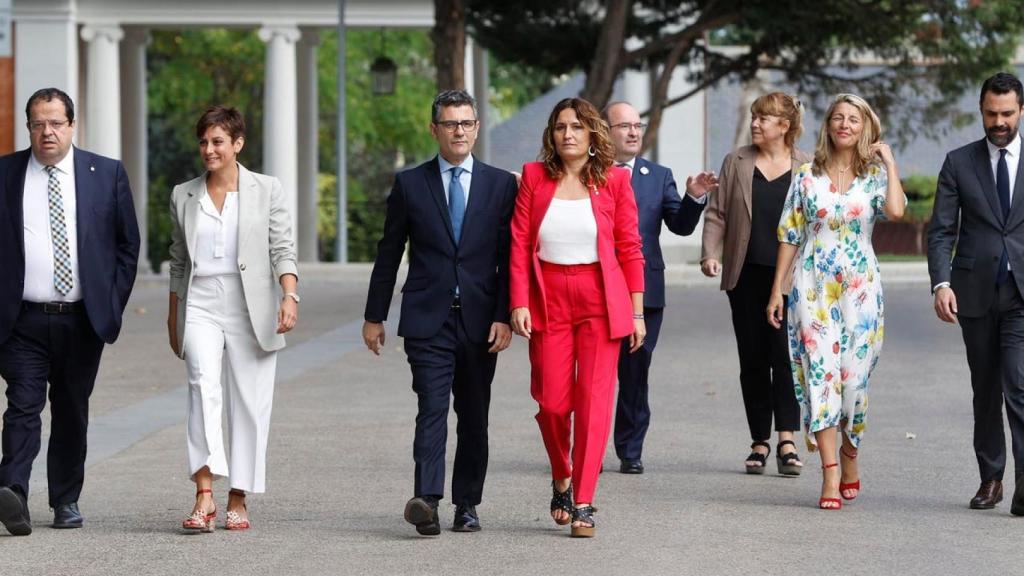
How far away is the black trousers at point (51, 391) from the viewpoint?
852 cm

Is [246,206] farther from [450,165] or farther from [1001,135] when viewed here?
[1001,135]

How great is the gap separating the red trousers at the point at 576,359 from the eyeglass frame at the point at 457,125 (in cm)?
65

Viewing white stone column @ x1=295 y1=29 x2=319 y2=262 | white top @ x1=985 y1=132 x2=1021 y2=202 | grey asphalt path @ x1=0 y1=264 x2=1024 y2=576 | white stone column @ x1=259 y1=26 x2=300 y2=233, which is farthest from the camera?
white stone column @ x1=295 y1=29 x2=319 y2=262

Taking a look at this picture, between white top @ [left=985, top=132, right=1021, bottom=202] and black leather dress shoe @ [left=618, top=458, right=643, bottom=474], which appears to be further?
black leather dress shoe @ [left=618, top=458, right=643, bottom=474]

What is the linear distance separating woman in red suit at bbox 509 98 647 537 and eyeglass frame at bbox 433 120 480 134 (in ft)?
1.00

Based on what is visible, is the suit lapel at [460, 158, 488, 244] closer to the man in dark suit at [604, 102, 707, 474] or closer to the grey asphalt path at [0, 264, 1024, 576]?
the grey asphalt path at [0, 264, 1024, 576]

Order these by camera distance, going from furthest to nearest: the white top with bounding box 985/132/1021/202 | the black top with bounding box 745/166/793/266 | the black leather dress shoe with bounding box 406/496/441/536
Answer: the black top with bounding box 745/166/793/266
the white top with bounding box 985/132/1021/202
the black leather dress shoe with bounding box 406/496/441/536

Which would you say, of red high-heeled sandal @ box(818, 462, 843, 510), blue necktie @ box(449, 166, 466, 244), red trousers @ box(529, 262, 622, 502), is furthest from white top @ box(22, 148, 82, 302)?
red high-heeled sandal @ box(818, 462, 843, 510)

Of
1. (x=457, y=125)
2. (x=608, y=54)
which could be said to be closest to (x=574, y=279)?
(x=457, y=125)

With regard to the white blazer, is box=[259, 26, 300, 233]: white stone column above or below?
above

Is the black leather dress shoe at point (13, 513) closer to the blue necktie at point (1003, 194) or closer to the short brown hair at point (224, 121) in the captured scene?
the short brown hair at point (224, 121)

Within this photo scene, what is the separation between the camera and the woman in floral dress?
925 cm

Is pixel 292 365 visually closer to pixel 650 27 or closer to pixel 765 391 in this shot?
pixel 765 391

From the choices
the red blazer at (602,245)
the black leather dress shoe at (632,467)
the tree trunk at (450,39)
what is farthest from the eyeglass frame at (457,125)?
the tree trunk at (450,39)
